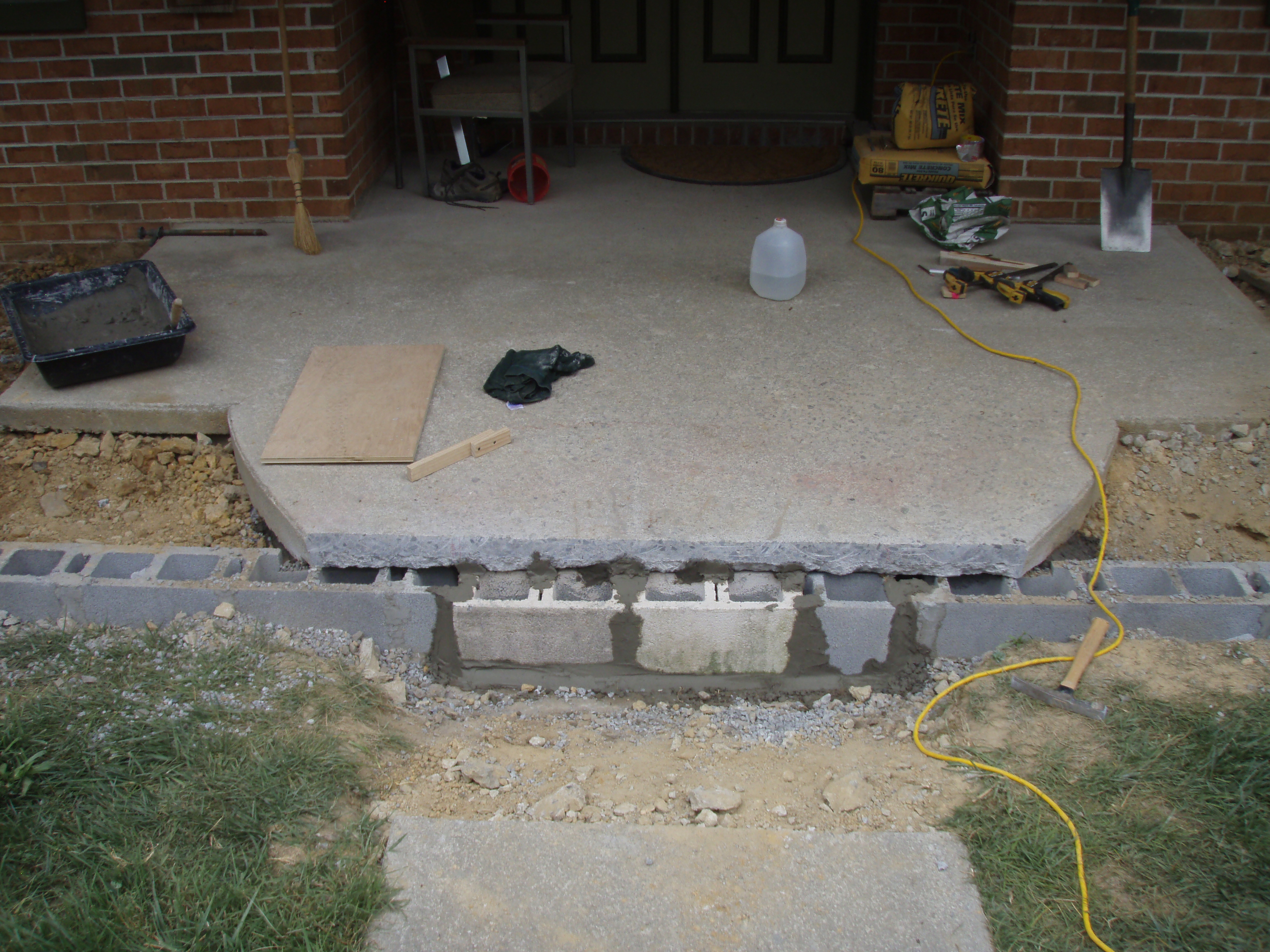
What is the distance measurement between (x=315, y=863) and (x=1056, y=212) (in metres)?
4.21

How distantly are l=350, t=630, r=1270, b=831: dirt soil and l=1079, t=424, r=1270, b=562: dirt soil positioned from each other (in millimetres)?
433

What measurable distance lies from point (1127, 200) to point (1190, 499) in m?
1.89

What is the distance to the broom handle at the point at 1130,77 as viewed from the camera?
4.38m

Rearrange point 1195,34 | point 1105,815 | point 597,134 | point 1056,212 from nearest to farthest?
point 1105,815 < point 1195,34 < point 1056,212 < point 597,134

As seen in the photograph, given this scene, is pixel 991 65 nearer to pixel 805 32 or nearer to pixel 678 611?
pixel 805 32

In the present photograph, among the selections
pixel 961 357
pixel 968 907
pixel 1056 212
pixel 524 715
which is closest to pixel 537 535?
pixel 524 715

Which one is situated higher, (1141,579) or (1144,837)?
(1141,579)

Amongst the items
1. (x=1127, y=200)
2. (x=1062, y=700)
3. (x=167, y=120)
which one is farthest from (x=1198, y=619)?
(x=167, y=120)

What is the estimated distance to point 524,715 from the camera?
2855 millimetres

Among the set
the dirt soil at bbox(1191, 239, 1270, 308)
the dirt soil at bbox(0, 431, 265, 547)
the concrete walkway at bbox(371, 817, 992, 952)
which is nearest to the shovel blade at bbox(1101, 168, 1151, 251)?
the dirt soil at bbox(1191, 239, 1270, 308)

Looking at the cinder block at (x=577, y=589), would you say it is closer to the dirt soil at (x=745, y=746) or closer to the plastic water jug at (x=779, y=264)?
the dirt soil at (x=745, y=746)

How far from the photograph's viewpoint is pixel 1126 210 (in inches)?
180

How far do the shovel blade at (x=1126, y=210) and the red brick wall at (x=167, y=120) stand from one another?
334 centimetres

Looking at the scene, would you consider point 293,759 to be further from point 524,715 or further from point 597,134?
point 597,134
